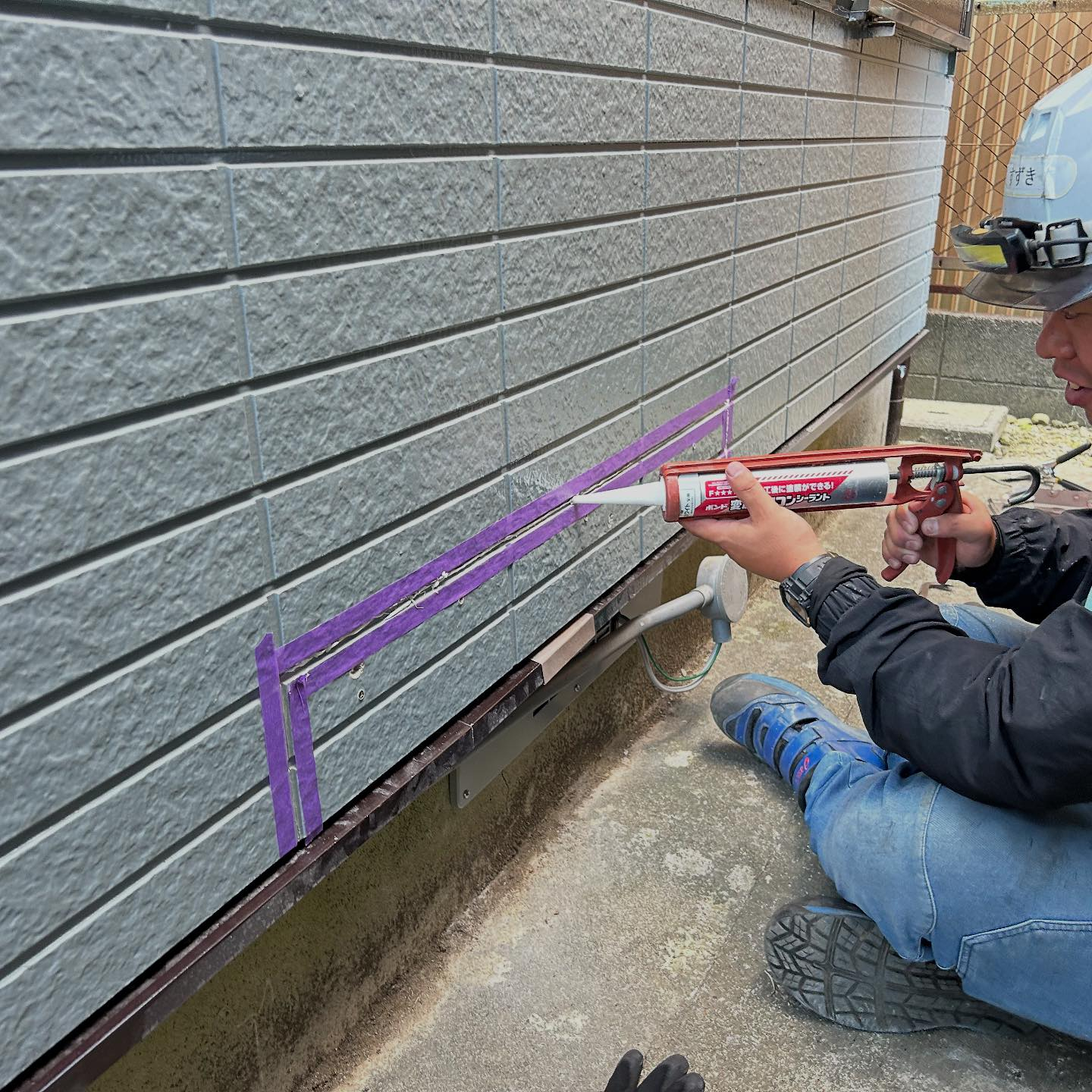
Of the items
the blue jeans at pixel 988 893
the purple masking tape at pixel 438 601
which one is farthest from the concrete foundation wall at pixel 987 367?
the blue jeans at pixel 988 893

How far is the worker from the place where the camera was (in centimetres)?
165

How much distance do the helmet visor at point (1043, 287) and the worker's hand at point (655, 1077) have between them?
4.91 feet

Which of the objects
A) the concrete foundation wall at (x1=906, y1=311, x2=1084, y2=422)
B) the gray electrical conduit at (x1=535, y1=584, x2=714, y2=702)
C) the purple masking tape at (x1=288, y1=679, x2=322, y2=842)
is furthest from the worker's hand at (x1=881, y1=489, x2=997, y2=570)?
the concrete foundation wall at (x1=906, y1=311, x2=1084, y2=422)

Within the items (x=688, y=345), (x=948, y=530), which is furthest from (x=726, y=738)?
(x=688, y=345)

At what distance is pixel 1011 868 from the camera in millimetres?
1803

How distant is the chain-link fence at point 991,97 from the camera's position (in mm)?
6867

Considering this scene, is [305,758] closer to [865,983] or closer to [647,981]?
[647,981]

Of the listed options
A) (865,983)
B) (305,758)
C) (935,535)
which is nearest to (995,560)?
(935,535)

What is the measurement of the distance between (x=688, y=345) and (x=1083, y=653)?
1297 mm

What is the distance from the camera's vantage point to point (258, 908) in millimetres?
1459

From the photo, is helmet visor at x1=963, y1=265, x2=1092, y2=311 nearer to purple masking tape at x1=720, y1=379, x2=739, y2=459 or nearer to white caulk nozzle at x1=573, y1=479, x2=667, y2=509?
white caulk nozzle at x1=573, y1=479, x2=667, y2=509

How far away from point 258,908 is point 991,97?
7.82 metres

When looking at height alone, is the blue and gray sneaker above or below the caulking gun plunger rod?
below

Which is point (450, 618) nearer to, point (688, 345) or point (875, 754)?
point (688, 345)
